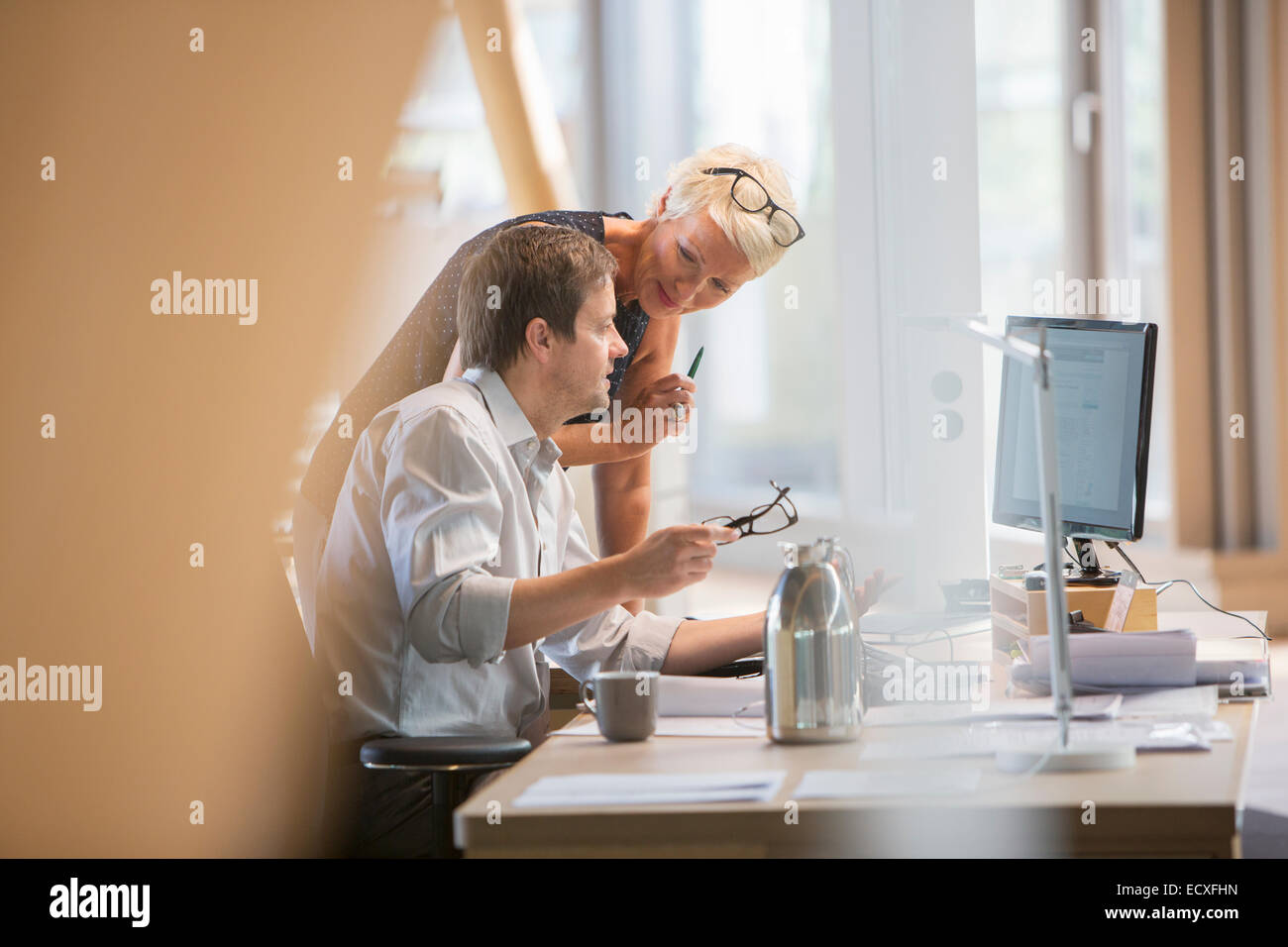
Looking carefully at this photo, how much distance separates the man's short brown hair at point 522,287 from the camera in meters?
1.68

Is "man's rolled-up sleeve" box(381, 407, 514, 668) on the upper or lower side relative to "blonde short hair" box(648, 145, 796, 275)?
lower

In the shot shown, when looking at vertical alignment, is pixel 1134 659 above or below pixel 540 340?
below

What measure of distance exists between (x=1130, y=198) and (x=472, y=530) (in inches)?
157

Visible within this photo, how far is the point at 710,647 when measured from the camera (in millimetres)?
1749

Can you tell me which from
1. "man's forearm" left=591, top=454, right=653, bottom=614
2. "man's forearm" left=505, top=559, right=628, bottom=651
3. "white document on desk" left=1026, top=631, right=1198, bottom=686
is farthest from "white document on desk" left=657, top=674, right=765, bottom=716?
"man's forearm" left=591, top=454, right=653, bottom=614

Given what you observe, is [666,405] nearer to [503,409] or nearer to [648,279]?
[648,279]

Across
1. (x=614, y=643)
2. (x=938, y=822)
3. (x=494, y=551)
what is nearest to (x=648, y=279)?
(x=614, y=643)

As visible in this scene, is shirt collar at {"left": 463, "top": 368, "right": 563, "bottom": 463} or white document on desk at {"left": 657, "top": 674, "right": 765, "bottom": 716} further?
shirt collar at {"left": 463, "top": 368, "right": 563, "bottom": 463}

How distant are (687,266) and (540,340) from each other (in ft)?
1.88

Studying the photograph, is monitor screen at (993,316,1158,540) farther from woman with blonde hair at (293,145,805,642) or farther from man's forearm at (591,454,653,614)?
man's forearm at (591,454,653,614)

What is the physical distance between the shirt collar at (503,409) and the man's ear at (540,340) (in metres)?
0.06

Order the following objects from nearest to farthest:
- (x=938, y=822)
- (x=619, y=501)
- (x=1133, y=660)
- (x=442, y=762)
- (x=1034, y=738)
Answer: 1. (x=938, y=822)
2. (x=1034, y=738)
3. (x=442, y=762)
4. (x=1133, y=660)
5. (x=619, y=501)

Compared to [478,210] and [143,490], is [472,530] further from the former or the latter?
[478,210]

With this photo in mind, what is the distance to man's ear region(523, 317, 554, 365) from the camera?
1.68 m
